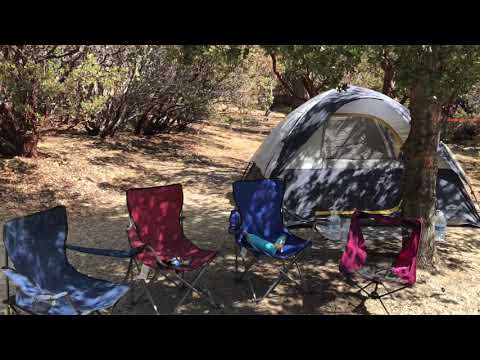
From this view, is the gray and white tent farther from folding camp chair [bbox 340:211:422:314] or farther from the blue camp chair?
the blue camp chair

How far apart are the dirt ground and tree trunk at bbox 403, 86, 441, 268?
0.27 meters

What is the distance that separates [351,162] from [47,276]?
4.15m

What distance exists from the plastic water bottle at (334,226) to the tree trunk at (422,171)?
0.68 metres

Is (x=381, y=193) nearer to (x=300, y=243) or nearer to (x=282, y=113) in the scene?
(x=300, y=243)

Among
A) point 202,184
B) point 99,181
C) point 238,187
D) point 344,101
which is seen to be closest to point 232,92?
point 202,184

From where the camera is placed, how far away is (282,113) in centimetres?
2275

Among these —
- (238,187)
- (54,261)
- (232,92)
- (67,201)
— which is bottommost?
(67,201)

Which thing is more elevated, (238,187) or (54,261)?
(238,187)

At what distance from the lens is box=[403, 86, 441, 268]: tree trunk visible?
4363 mm

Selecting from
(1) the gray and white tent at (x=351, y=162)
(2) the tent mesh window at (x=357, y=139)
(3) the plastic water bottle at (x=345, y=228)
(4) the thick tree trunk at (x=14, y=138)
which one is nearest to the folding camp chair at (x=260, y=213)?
(3) the plastic water bottle at (x=345, y=228)

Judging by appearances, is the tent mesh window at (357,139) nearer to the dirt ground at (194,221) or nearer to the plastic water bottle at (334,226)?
the plastic water bottle at (334,226)

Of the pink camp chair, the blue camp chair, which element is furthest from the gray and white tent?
→ the blue camp chair

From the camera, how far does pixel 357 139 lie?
621 cm

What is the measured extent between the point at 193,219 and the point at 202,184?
2083 millimetres
